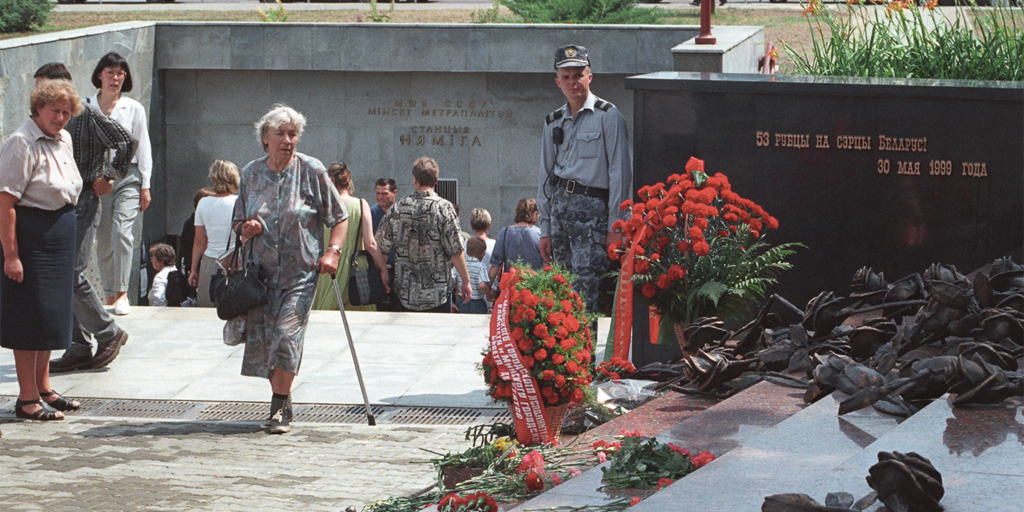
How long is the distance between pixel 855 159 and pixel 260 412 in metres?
3.92

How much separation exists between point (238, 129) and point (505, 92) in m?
3.80

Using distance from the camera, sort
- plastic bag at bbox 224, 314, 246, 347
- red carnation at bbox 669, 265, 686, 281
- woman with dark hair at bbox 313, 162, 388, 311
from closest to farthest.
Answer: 1. red carnation at bbox 669, 265, 686, 281
2. plastic bag at bbox 224, 314, 246, 347
3. woman with dark hair at bbox 313, 162, 388, 311

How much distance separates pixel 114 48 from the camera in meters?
14.4

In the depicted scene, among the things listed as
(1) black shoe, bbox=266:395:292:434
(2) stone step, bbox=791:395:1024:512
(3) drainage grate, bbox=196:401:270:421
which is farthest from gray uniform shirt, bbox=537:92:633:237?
(2) stone step, bbox=791:395:1024:512

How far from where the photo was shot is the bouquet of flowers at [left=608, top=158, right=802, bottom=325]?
6.15m

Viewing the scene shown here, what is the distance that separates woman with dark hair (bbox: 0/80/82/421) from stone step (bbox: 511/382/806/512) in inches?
152

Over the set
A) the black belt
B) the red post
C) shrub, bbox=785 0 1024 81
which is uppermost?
the red post

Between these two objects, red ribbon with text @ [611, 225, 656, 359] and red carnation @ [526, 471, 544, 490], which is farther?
red ribbon with text @ [611, 225, 656, 359]

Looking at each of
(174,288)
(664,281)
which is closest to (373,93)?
(174,288)

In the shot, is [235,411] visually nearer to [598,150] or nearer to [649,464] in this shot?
[598,150]

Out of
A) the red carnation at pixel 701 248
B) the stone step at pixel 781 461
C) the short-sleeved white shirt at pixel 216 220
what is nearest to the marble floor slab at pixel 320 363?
the short-sleeved white shirt at pixel 216 220

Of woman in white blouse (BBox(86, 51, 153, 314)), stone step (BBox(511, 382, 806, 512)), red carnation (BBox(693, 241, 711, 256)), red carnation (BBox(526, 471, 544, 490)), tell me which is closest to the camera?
stone step (BBox(511, 382, 806, 512))

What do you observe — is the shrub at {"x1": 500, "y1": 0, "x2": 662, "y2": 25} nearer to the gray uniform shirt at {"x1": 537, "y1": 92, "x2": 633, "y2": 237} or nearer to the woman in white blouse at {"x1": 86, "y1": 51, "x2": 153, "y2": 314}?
the woman in white blouse at {"x1": 86, "y1": 51, "x2": 153, "y2": 314}

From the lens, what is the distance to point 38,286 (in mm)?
6820
